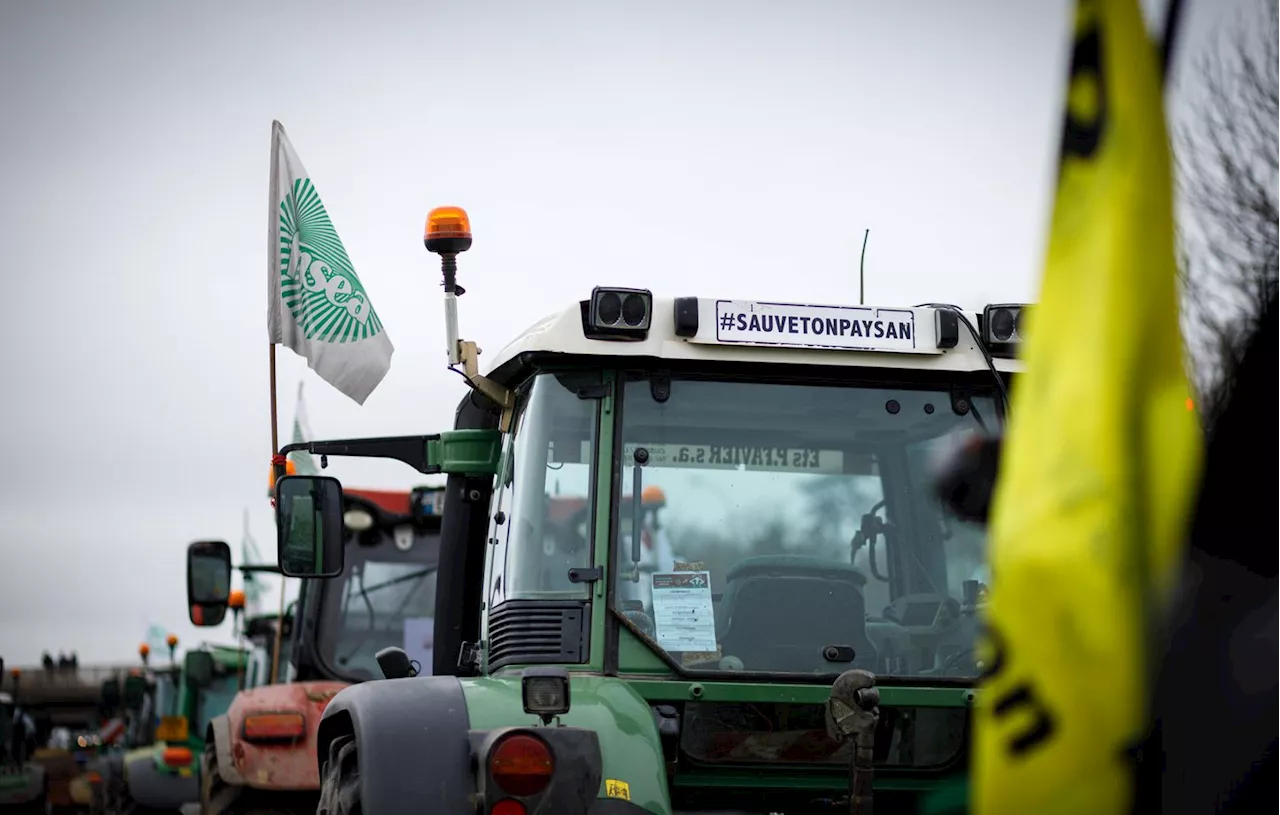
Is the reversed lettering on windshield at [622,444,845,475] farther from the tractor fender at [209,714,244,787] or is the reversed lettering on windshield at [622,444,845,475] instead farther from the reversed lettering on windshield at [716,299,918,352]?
the tractor fender at [209,714,244,787]

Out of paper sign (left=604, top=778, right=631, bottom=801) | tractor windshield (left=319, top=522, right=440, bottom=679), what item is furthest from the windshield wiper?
paper sign (left=604, top=778, right=631, bottom=801)

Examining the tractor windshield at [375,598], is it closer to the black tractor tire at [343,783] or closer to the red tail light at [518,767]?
the black tractor tire at [343,783]

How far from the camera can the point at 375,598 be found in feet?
37.6

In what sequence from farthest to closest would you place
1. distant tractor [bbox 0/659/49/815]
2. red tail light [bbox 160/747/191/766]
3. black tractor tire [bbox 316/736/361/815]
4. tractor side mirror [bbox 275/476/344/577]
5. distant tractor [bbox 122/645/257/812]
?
distant tractor [bbox 0/659/49/815] → distant tractor [bbox 122/645/257/812] → red tail light [bbox 160/747/191/766] → tractor side mirror [bbox 275/476/344/577] → black tractor tire [bbox 316/736/361/815]

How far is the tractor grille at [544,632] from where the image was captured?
15.3 ft

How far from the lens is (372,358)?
7750 mm

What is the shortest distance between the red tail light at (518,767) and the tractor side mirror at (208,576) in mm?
4001

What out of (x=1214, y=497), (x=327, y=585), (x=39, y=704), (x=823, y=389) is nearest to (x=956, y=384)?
(x=823, y=389)

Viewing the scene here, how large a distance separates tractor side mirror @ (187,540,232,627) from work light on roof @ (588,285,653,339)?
133 inches

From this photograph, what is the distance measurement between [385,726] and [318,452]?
1830mm

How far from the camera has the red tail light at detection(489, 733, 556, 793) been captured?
12.5 ft

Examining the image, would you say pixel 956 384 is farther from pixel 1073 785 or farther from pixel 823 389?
pixel 1073 785

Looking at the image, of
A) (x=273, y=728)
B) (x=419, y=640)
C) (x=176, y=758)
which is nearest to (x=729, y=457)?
(x=273, y=728)

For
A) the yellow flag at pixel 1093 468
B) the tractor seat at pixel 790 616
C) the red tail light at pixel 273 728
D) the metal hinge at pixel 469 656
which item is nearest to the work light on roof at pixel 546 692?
the tractor seat at pixel 790 616
